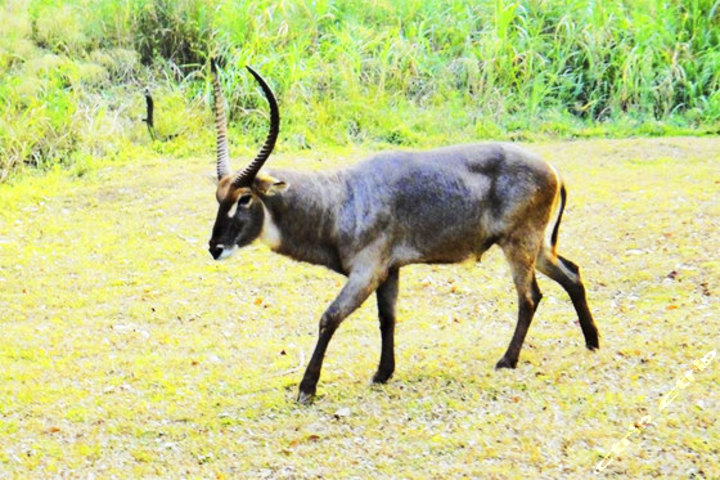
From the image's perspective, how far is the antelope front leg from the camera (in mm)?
5656

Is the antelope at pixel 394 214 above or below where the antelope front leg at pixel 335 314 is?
above

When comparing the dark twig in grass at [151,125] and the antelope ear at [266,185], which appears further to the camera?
the dark twig in grass at [151,125]

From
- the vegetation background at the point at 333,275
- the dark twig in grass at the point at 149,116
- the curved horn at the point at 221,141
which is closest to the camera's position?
the vegetation background at the point at 333,275

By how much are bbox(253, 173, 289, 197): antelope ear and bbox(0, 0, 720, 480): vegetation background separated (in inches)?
43.3

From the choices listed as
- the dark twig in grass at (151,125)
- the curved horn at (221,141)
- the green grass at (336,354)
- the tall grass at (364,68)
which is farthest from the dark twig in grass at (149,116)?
the curved horn at (221,141)

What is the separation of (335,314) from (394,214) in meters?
0.65

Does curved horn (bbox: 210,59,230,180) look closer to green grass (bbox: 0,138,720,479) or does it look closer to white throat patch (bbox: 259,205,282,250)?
white throat patch (bbox: 259,205,282,250)

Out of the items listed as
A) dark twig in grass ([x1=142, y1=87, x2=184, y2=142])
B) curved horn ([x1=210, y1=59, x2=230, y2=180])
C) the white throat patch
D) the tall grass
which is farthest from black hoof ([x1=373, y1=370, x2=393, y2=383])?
dark twig in grass ([x1=142, y1=87, x2=184, y2=142])

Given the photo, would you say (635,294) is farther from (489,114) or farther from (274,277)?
(489,114)

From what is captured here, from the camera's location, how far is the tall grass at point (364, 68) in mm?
12047

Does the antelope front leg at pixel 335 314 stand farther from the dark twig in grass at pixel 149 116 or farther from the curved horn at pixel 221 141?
the dark twig in grass at pixel 149 116

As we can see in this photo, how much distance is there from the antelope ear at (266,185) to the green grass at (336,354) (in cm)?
110

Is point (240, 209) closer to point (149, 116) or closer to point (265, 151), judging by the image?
point (265, 151)

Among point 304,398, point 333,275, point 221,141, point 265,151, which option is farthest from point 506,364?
point 333,275
